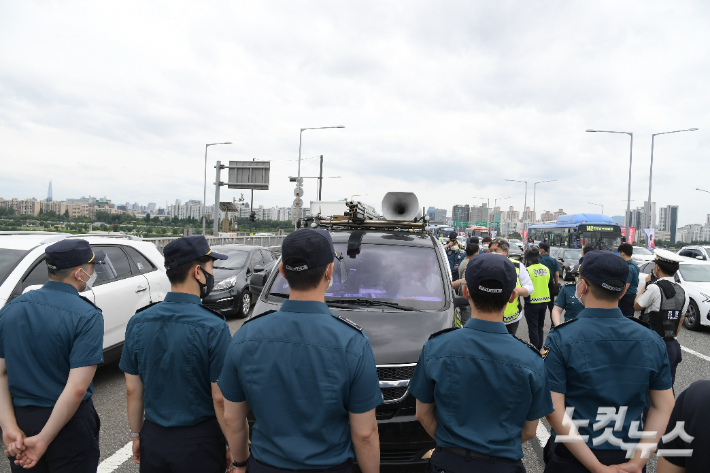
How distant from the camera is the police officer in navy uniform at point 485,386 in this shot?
1.91m

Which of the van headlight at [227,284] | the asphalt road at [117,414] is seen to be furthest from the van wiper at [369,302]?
the van headlight at [227,284]

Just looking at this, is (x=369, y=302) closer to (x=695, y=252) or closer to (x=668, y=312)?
(x=668, y=312)

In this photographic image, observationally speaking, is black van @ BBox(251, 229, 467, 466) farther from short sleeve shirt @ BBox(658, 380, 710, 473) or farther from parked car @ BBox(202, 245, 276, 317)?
parked car @ BBox(202, 245, 276, 317)

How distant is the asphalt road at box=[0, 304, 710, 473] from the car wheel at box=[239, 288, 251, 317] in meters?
4.05

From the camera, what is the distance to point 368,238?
16.5 feet

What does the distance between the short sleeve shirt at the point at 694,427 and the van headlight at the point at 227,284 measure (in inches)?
370

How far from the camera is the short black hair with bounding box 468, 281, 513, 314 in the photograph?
2010mm

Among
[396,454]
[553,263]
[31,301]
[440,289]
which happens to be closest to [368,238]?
[440,289]

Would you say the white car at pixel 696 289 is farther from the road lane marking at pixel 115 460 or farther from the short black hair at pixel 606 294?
the road lane marking at pixel 115 460

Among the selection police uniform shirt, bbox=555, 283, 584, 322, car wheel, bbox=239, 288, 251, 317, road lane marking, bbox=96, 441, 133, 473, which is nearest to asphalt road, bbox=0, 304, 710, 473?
road lane marking, bbox=96, 441, 133, 473

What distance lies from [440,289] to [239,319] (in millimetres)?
7145

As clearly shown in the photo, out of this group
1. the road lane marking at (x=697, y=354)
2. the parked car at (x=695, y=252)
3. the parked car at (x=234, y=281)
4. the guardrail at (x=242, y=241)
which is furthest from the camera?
the parked car at (x=695, y=252)

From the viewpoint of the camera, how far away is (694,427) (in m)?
1.32

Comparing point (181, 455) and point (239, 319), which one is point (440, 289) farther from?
point (239, 319)
